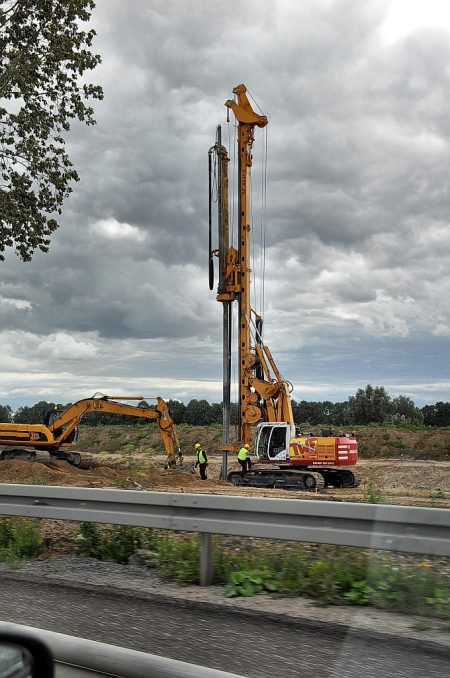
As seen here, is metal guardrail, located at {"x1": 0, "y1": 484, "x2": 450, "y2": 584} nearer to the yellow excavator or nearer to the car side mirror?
the car side mirror

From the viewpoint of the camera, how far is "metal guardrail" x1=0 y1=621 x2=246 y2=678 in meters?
2.56

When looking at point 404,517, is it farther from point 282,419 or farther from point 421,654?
point 282,419

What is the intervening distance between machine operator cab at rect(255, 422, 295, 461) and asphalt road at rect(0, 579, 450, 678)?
2052 cm

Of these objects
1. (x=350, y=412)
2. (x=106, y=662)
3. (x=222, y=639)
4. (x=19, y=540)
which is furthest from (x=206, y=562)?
(x=350, y=412)

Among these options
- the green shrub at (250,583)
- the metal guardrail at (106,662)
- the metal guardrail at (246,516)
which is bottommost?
the green shrub at (250,583)

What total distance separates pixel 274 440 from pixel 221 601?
2076cm

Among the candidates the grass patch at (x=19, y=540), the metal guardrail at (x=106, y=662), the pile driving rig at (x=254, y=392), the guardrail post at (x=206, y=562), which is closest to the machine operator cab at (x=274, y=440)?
the pile driving rig at (x=254, y=392)

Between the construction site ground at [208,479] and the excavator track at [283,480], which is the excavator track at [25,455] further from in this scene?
the excavator track at [283,480]

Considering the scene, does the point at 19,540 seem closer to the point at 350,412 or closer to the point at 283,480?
the point at 283,480

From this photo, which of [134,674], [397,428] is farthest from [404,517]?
[397,428]

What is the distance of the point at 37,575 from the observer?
23.6ft

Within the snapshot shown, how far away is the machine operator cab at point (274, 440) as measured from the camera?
87.3ft

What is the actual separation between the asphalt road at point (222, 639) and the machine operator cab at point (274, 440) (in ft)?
67.3

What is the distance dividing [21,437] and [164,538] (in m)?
22.0
